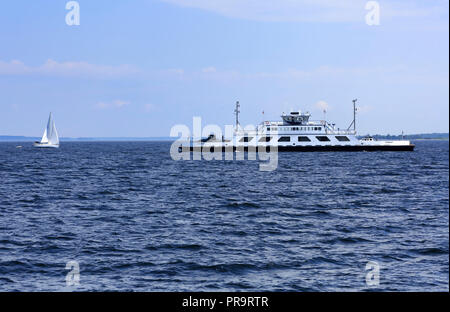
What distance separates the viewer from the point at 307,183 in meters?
42.2

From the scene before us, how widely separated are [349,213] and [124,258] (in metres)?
14.6

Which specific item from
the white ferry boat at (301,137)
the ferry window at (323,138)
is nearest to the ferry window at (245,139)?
the white ferry boat at (301,137)

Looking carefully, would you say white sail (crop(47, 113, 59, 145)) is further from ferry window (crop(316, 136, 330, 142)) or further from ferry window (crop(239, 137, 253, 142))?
ferry window (crop(316, 136, 330, 142))

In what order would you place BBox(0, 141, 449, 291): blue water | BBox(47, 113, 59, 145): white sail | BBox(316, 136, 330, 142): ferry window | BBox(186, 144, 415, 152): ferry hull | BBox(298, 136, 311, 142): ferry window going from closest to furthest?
1. BBox(0, 141, 449, 291): blue water
2. BBox(186, 144, 415, 152): ferry hull
3. BBox(316, 136, 330, 142): ferry window
4. BBox(298, 136, 311, 142): ferry window
5. BBox(47, 113, 59, 145): white sail

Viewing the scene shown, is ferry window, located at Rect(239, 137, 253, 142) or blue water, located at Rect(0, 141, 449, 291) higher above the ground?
ferry window, located at Rect(239, 137, 253, 142)

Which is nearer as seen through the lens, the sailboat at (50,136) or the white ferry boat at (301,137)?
the white ferry boat at (301,137)

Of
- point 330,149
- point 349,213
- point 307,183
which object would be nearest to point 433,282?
point 349,213

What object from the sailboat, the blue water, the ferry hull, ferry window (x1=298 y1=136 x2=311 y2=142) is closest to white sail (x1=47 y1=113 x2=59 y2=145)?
the sailboat

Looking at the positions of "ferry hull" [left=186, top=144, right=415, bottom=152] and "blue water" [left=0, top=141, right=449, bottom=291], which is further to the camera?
"ferry hull" [left=186, top=144, right=415, bottom=152]

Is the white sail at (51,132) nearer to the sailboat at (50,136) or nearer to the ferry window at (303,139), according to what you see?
the sailboat at (50,136)

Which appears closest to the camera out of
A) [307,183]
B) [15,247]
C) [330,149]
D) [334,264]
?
[334,264]

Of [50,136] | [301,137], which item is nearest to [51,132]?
[50,136]
